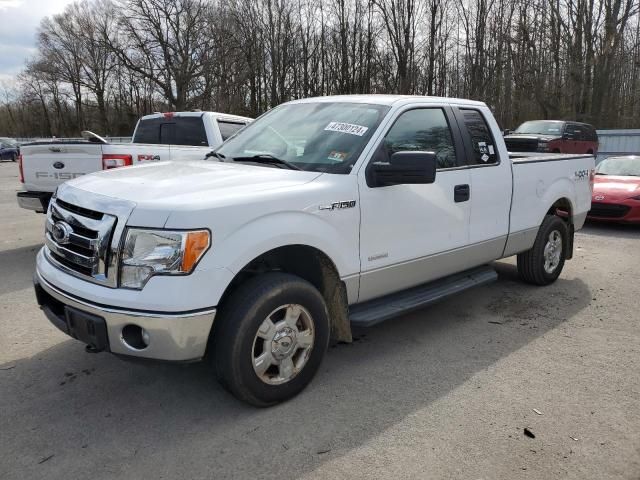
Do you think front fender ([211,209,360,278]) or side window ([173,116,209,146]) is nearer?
front fender ([211,209,360,278])

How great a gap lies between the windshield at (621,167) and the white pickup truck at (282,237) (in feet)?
24.4

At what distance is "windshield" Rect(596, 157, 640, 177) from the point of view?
1077 centimetres

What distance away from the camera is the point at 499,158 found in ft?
15.9

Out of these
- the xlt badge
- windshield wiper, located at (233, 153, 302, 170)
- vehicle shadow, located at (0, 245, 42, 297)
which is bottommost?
vehicle shadow, located at (0, 245, 42, 297)

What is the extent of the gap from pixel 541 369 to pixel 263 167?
2509mm

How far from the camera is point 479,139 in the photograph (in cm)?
471

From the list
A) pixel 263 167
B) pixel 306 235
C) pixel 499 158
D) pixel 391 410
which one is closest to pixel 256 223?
pixel 306 235

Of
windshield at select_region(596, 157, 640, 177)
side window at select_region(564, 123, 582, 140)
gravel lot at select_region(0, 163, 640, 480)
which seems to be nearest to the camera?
gravel lot at select_region(0, 163, 640, 480)

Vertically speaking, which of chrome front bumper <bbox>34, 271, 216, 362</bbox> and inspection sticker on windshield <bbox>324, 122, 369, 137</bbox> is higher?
inspection sticker on windshield <bbox>324, 122, 369, 137</bbox>

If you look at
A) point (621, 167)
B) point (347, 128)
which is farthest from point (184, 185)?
point (621, 167)

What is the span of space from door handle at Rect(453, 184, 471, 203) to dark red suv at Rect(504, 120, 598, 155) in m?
12.1

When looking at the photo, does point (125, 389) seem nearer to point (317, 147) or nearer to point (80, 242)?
point (80, 242)

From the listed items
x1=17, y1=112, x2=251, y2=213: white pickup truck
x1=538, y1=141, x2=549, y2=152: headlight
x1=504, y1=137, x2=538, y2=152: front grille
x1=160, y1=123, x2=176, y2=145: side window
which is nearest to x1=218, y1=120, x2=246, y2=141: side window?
x1=160, y1=123, x2=176, y2=145: side window

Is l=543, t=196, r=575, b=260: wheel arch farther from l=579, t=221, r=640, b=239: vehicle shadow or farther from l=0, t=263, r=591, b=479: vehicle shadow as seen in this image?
l=579, t=221, r=640, b=239: vehicle shadow
